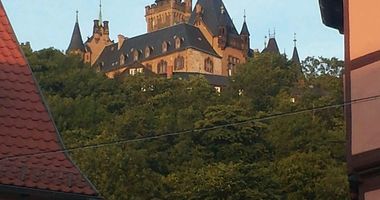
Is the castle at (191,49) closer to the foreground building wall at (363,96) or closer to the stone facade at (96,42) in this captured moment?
the stone facade at (96,42)

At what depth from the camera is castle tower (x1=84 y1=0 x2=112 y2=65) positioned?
153m

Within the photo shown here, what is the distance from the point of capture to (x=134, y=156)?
52656 millimetres

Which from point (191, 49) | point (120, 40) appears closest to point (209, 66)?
point (191, 49)

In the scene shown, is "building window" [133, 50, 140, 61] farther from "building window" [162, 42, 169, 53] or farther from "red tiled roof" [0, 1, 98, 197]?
"red tiled roof" [0, 1, 98, 197]

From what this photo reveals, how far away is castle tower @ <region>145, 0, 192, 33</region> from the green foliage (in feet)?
209

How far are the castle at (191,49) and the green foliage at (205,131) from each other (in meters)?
35.3

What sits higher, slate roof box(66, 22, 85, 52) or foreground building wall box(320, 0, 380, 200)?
slate roof box(66, 22, 85, 52)

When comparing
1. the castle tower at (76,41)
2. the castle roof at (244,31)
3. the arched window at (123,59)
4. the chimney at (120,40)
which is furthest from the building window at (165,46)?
the castle tower at (76,41)

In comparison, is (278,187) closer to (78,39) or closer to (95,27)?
(78,39)

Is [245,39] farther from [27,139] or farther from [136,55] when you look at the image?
[27,139]

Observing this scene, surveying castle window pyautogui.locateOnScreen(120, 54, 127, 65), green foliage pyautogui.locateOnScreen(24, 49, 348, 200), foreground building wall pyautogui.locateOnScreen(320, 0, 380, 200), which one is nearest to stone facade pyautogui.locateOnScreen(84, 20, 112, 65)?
castle window pyautogui.locateOnScreen(120, 54, 127, 65)

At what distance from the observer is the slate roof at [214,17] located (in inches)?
5404

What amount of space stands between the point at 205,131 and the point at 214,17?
254 feet

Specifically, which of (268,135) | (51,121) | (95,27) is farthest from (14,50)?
(95,27)
